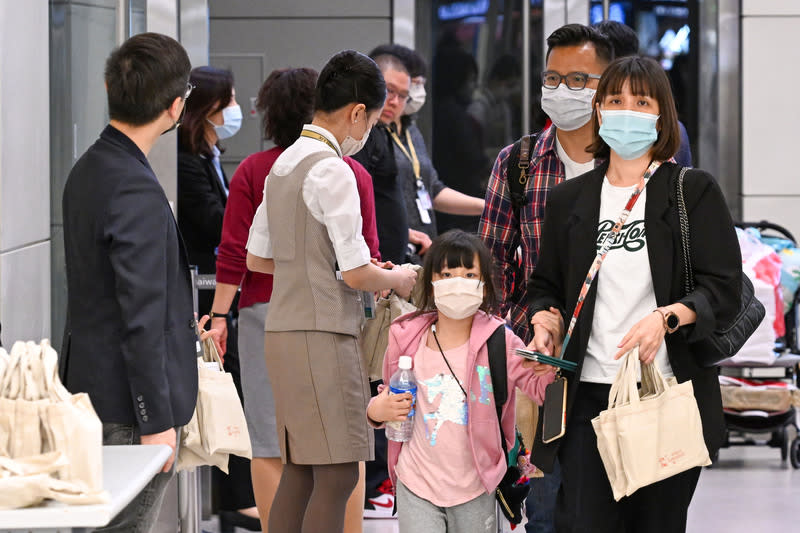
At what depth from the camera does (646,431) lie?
2.79m

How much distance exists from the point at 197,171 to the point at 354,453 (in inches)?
72.9

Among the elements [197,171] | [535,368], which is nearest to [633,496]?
[535,368]

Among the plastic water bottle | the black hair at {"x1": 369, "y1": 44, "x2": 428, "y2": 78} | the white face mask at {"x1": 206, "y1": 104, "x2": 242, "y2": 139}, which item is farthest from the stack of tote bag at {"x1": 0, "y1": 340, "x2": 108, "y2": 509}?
the black hair at {"x1": 369, "y1": 44, "x2": 428, "y2": 78}

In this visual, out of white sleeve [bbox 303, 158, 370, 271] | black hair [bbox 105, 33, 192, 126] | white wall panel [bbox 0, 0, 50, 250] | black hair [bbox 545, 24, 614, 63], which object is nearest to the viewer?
black hair [bbox 105, 33, 192, 126]

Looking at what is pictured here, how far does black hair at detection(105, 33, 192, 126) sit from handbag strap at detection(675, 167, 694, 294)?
1322 mm

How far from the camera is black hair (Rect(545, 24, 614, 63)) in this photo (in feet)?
12.1

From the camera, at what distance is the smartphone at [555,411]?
116 inches

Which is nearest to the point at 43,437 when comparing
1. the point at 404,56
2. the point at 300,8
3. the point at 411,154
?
the point at 411,154

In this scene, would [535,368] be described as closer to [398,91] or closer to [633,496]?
[633,496]

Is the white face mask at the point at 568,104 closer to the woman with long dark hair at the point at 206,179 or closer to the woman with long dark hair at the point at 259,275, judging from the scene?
the woman with long dark hair at the point at 259,275

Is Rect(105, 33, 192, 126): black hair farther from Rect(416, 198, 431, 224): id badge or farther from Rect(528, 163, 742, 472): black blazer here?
Rect(416, 198, 431, 224): id badge

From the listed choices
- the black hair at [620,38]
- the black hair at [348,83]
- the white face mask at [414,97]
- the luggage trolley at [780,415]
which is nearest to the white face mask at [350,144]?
the black hair at [348,83]

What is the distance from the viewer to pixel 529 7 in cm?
810

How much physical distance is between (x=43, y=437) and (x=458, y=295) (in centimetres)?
149
